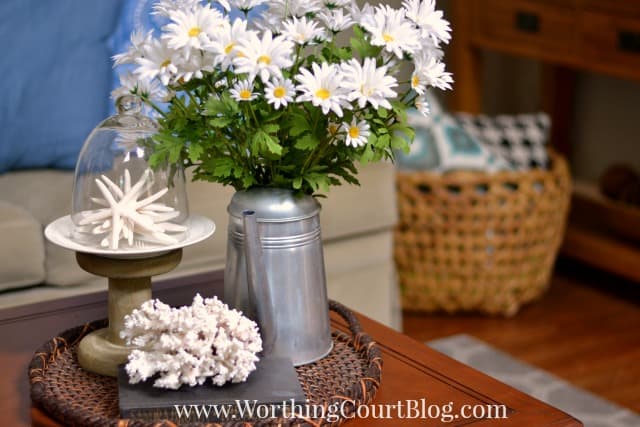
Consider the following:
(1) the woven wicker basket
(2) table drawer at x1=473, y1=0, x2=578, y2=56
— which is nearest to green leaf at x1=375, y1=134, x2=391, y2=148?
(1) the woven wicker basket

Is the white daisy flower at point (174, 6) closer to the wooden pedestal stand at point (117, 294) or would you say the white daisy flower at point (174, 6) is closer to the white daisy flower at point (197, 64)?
the white daisy flower at point (197, 64)

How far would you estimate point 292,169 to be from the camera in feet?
3.34

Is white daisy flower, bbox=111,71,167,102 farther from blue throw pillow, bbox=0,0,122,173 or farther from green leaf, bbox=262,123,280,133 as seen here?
blue throw pillow, bbox=0,0,122,173

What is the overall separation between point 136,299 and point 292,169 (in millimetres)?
217

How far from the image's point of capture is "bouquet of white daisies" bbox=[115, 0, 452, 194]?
93 centimetres

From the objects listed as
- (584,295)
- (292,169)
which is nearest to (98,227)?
(292,169)

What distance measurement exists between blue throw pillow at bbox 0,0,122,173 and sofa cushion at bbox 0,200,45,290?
0.92 feet

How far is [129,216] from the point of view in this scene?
101 cm

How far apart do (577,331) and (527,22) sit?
2.66 ft

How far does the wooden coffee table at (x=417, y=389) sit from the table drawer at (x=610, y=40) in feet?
4.40

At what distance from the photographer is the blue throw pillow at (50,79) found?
75.2 inches

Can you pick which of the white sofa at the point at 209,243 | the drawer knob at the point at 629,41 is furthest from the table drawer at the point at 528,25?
the white sofa at the point at 209,243

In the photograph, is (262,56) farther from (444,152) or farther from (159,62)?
(444,152)

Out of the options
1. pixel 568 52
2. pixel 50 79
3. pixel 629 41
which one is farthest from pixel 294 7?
pixel 568 52
